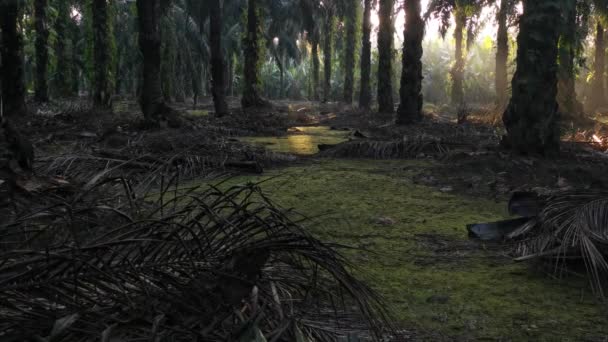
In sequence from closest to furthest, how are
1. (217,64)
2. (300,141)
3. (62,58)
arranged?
(300,141), (217,64), (62,58)

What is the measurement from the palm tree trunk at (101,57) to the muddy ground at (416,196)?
10.2ft

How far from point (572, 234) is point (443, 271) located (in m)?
0.65

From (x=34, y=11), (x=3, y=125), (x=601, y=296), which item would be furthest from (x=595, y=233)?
(x=34, y=11)

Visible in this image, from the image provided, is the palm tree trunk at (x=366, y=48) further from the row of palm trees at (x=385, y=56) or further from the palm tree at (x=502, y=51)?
the palm tree at (x=502, y=51)

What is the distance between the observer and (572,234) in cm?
264

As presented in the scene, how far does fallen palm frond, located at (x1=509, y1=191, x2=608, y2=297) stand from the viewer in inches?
98.9

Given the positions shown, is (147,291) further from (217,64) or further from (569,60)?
(217,64)

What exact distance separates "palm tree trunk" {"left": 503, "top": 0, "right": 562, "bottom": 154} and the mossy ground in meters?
1.73

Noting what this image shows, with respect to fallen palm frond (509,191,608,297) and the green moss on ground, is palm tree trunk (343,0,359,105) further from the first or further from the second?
fallen palm frond (509,191,608,297)

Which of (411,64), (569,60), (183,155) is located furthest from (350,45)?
(183,155)

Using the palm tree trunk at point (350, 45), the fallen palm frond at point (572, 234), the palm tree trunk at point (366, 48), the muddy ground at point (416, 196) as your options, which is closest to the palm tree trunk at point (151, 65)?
the muddy ground at point (416, 196)

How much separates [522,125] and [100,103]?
32.7 ft

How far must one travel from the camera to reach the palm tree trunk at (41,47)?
15.7m

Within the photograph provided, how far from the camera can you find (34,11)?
1573 centimetres
